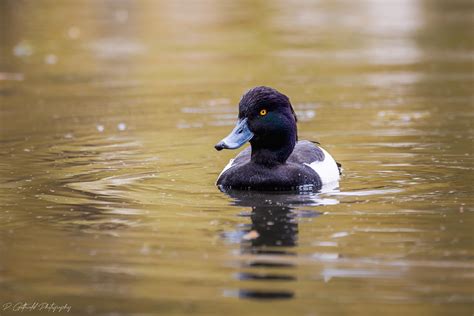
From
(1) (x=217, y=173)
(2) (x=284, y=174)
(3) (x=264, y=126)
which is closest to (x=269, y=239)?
(2) (x=284, y=174)

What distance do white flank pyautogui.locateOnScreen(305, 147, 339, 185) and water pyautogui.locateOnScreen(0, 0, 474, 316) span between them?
194mm

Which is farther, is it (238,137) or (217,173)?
(217,173)

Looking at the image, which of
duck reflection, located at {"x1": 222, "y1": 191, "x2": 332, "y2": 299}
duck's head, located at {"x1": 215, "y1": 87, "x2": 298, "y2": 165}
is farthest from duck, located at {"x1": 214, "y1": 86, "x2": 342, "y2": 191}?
duck reflection, located at {"x1": 222, "y1": 191, "x2": 332, "y2": 299}

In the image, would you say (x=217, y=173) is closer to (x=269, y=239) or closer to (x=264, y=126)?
(x=264, y=126)

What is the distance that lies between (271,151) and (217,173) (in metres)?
1.17

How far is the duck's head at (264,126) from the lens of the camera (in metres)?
12.3

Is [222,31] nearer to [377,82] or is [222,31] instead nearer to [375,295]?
[377,82]

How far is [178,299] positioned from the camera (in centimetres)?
816

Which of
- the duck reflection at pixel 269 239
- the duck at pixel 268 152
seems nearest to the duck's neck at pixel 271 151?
the duck at pixel 268 152

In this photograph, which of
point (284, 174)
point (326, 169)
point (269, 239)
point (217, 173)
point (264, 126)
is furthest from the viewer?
A: point (217, 173)

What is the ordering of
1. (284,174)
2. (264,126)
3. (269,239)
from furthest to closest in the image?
(264,126) < (284,174) < (269,239)

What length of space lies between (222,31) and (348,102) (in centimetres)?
1103

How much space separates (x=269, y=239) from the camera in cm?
991

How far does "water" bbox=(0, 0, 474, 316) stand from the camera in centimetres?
846
